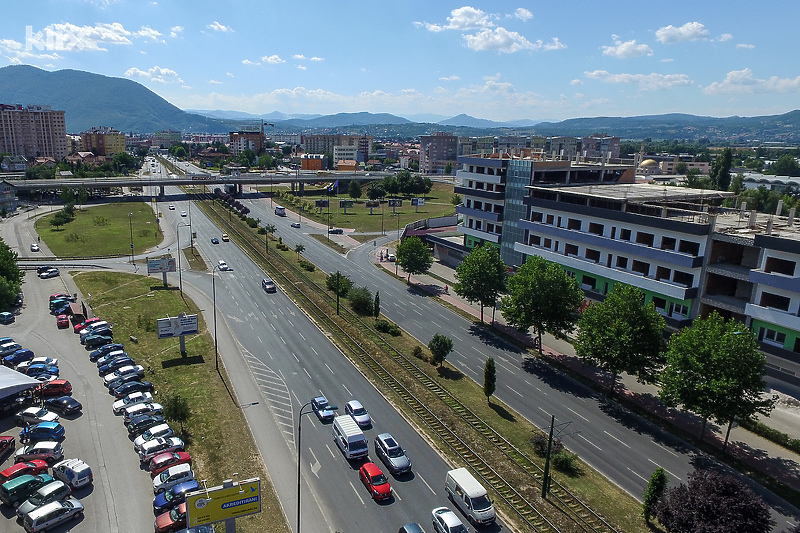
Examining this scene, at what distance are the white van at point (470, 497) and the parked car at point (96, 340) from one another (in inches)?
1712

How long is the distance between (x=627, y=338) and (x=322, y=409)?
27134 millimetres

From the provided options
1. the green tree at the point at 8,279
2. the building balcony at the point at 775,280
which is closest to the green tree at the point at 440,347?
the building balcony at the point at 775,280

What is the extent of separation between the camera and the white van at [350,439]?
37.1 metres

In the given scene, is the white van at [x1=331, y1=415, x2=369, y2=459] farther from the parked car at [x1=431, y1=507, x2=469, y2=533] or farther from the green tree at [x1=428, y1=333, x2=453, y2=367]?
the green tree at [x1=428, y1=333, x2=453, y2=367]

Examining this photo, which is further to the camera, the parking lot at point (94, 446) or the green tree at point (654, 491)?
the green tree at point (654, 491)

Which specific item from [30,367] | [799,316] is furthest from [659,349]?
[30,367]

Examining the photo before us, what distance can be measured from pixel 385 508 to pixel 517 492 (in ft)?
29.4

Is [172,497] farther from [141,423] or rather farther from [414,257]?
[414,257]

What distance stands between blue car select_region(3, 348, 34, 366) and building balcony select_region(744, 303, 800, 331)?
239 feet

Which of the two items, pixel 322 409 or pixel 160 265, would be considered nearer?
pixel 322 409

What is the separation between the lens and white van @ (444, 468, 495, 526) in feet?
101

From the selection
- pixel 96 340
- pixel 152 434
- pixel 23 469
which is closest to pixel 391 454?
pixel 152 434

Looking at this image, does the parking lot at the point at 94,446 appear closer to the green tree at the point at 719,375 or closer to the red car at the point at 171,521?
the red car at the point at 171,521

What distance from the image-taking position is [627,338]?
1761 inches
